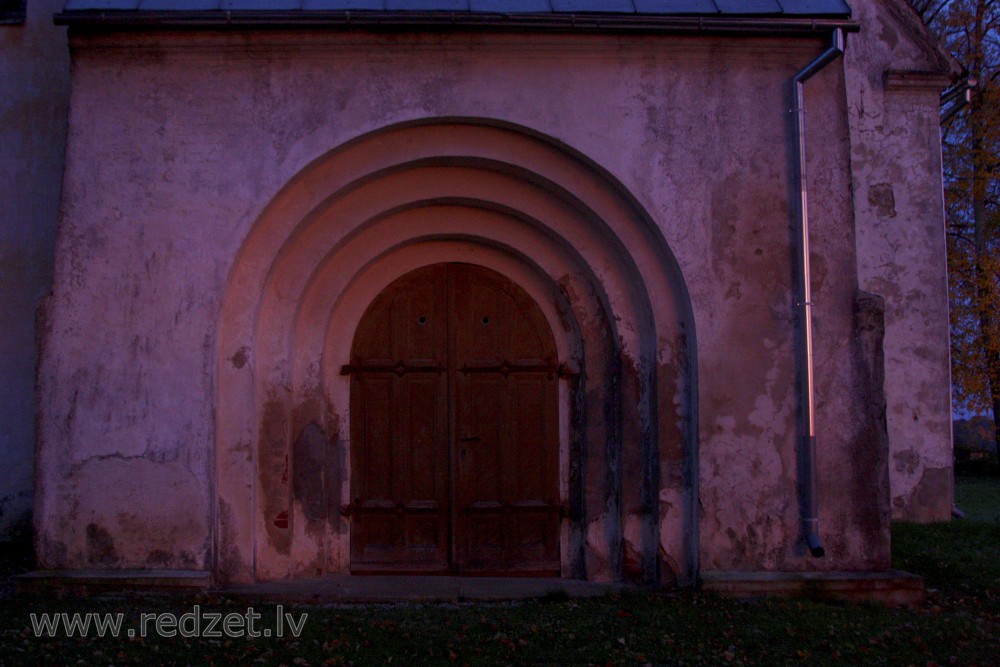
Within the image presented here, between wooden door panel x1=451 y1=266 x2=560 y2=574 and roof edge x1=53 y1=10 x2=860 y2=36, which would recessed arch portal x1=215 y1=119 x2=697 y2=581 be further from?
roof edge x1=53 y1=10 x2=860 y2=36

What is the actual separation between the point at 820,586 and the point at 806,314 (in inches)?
87.7

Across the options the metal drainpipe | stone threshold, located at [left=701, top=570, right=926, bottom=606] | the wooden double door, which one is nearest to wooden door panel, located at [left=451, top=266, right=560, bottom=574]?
the wooden double door

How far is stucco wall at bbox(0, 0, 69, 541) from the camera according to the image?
873 cm

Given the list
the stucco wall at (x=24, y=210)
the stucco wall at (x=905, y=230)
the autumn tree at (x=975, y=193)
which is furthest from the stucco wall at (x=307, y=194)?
the autumn tree at (x=975, y=193)

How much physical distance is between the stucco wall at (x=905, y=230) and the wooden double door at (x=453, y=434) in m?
5.10

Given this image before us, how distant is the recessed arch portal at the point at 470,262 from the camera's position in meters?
7.55

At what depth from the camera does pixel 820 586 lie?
23.6ft

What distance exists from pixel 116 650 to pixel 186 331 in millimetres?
2623

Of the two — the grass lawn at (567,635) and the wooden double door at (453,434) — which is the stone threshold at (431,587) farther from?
the wooden double door at (453,434)

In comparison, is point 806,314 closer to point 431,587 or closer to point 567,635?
point 567,635

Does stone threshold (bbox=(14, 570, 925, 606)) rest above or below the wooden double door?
below

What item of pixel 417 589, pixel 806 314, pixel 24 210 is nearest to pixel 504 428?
pixel 417 589

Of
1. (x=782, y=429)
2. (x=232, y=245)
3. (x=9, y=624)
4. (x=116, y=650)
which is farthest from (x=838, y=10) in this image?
(x=9, y=624)

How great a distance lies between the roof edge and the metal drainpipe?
1.13 ft
